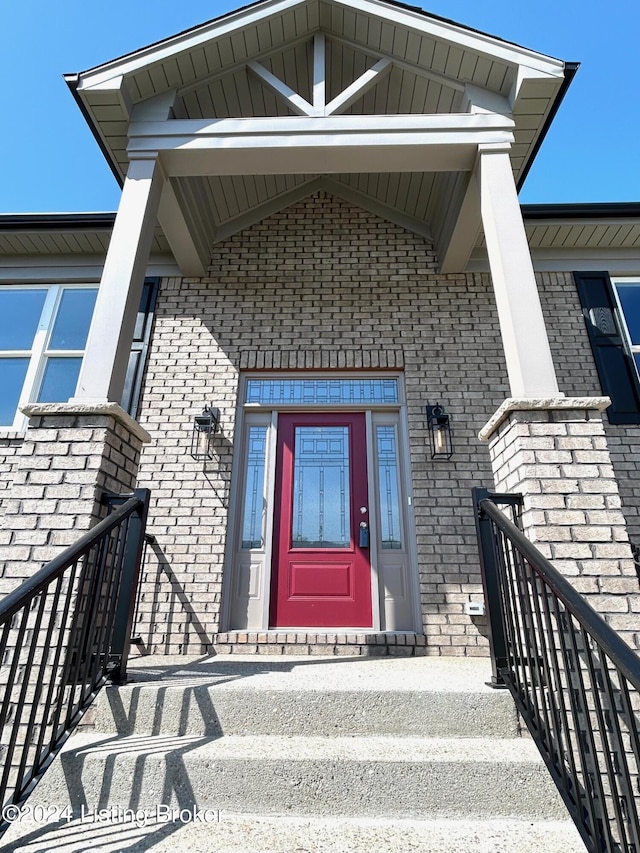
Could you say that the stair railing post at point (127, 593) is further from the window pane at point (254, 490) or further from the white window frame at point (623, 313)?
the white window frame at point (623, 313)

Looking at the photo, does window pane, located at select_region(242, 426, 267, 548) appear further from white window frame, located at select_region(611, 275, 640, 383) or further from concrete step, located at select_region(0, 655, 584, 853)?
white window frame, located at select_region(611, 275, 640, 383)

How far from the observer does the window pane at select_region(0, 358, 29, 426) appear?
422cm

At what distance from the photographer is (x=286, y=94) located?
3324 millimetres

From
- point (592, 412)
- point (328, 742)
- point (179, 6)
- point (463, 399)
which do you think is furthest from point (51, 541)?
point (179, 6)

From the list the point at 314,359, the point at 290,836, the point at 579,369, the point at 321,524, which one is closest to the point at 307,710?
the point at 290,836

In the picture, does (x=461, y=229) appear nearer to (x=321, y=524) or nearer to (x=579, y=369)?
(x=579, y=369)

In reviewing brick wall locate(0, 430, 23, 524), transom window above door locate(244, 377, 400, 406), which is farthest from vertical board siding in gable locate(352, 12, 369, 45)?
brick wall locate(0, 430, 23, 524)

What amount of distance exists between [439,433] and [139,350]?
2665mm

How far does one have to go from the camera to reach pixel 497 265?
2.84 m

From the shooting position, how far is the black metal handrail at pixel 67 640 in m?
1.58

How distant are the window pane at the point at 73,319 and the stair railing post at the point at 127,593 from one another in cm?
274

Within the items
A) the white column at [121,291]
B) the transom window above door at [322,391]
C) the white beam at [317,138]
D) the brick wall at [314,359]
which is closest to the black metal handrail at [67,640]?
the white column at [121,291]

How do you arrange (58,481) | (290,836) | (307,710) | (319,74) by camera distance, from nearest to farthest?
1. (290,836)
2. (307,710)
3. (58,481)
4. (319,74)

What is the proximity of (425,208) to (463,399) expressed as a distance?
191 centimetres
